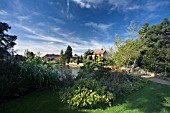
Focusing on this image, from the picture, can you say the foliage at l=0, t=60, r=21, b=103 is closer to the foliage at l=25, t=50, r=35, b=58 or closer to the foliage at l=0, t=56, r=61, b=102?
the foliage at l=0, t=56, r=61, b=102

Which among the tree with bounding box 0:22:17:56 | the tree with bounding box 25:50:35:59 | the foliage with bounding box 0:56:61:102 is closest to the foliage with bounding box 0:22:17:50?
the tree with bounding box 0:22:17:56

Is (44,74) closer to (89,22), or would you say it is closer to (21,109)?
(21,109)

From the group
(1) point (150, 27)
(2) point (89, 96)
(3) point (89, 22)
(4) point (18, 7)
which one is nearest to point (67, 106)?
(2) point (89, 96)

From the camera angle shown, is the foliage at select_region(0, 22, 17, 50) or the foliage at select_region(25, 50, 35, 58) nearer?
the foliage at select_region(25, 50, 35, 58)

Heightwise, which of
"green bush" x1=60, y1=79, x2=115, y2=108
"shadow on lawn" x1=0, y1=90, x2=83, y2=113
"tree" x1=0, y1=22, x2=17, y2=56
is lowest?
"shadow on lawn" x1=0, y1=90, x2=83, y2=113

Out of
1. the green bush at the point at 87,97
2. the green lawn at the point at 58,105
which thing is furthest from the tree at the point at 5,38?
the green bush at the point at 87,97

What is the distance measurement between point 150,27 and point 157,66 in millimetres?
12812

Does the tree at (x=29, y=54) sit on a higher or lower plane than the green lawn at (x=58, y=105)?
higher

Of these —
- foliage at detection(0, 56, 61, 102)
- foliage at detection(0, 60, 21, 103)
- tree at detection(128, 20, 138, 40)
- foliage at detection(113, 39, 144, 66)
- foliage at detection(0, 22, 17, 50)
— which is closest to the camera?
foliage at detection(0, 60, 21, 103)

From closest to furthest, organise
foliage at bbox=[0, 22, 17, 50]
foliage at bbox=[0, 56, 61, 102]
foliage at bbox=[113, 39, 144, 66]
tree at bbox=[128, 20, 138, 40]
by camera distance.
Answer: foliage at bbox=[0, 56, 61, 102], foliage at bbox=[113, 39, 144, 66], tree at bbox=[128, 20, 138, 40], foliage at bbox=[0, 22, 17, 50]

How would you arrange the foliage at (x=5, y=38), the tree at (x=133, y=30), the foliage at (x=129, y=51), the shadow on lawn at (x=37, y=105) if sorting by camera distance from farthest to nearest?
the foliage at (x=5, y=38), the tree at (x=133, y=30), the foliage at (x=129, y=51), the shadow on lawn at (x=37, y=105)

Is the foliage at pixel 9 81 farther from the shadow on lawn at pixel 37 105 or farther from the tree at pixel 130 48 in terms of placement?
the tree at pixel 130 48

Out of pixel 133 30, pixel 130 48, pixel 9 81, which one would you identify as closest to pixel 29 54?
pixel 9 81

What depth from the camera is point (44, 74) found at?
4.74 meters
